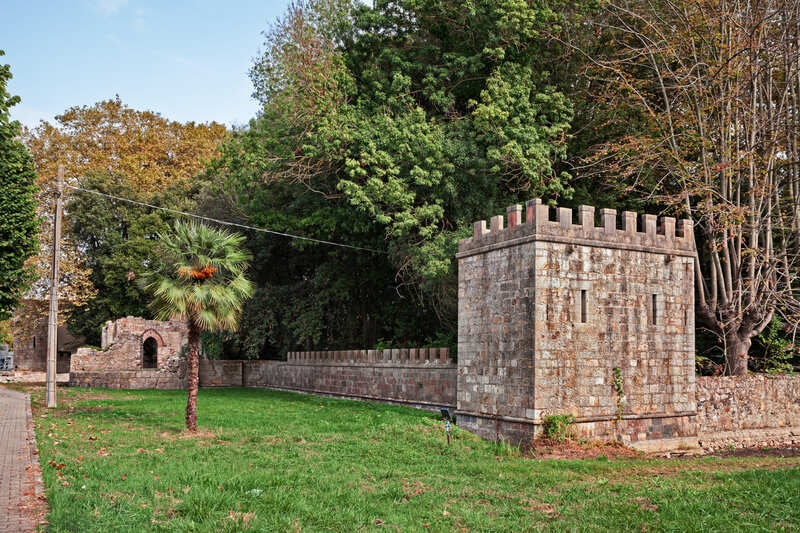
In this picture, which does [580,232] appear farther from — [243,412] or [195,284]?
[243,412]

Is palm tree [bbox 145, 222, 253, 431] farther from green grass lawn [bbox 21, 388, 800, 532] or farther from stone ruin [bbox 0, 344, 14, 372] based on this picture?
stone ruin [bbox 0, 344, 14, 372]

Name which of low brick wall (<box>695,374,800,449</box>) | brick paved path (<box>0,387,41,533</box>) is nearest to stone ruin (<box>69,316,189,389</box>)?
brick paved path (<box>0,387,41,533</box>)

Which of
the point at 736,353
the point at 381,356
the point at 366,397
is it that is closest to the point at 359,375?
the point at 366,397

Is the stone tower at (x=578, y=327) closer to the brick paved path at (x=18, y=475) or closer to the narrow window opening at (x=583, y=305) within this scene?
the narrow window opening at (x=583, y=305)

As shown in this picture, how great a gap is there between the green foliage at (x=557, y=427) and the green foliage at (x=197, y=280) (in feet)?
23.6

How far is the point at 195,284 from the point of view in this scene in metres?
15.2

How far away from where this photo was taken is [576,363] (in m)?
14.6

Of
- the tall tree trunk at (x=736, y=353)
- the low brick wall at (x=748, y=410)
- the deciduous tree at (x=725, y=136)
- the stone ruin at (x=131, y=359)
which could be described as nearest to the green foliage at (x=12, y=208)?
the stone ruin at (x=131, y=359)

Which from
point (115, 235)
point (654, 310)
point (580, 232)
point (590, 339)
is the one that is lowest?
point (590, 339)

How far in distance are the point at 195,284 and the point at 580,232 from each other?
8.57 meters

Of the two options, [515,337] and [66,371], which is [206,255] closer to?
[515,337]

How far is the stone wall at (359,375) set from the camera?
2041cm

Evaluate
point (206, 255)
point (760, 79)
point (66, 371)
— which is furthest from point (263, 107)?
point (66, 371)

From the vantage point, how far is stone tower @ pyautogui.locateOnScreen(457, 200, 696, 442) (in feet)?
47.5
